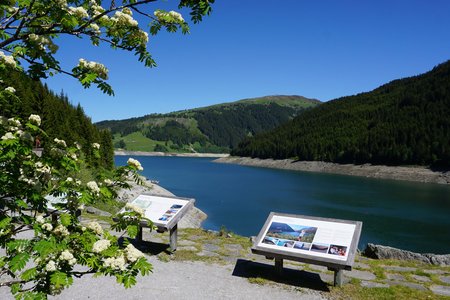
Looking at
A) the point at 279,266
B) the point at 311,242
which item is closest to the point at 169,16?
the point at 311,242

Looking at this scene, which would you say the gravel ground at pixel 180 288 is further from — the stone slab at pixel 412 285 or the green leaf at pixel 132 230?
the green leaf at pixel 132 230

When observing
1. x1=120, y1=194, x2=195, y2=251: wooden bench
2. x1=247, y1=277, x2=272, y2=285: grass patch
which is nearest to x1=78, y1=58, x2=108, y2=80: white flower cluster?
x1=247, y1=277, x2=272, y2=285: grass patch

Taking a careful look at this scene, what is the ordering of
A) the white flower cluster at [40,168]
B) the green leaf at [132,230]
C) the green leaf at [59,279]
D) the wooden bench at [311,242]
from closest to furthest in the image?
the green leaf at [59,279], the white flower cluster at [40,168], the green leaf at [132,230], the wooden bench at [311,242]

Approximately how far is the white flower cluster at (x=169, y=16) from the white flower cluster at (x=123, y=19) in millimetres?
350

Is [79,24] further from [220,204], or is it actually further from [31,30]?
[220,204]

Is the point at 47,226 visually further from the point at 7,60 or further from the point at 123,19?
the point at 123,19

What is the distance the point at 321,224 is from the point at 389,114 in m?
189

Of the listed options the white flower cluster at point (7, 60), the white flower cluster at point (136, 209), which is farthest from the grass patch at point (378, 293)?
the white flower cluster at point (7, 60)

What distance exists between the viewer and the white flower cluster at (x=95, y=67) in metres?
4.70

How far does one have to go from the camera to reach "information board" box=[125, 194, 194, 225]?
14.8 meters

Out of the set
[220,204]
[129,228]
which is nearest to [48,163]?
[129,228]

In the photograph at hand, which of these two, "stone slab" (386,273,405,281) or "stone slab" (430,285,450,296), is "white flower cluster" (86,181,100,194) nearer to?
"stone slab" (430,285,450,296)

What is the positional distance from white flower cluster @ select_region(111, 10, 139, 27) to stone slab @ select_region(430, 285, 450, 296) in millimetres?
12126

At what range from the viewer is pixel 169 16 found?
498 cm
